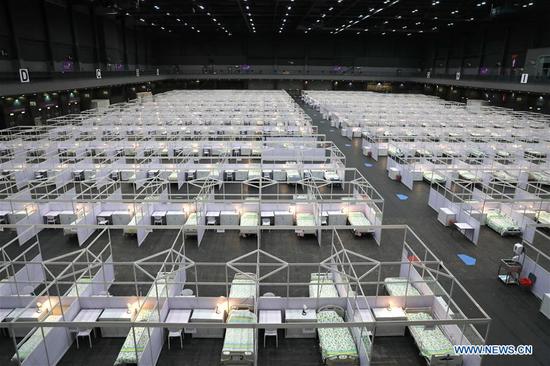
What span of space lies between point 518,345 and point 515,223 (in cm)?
863

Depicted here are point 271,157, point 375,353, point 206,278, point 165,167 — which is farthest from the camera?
point 271,157

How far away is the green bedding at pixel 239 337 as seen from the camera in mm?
9422

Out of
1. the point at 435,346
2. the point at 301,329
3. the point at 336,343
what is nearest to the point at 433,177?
the point at 435,346

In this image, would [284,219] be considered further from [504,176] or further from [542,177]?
[542,177]

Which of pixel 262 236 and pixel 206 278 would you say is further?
pixel 262 236

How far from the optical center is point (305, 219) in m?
17.3

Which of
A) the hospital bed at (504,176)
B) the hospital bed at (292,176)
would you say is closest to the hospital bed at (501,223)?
the hospital bed at (504,176)

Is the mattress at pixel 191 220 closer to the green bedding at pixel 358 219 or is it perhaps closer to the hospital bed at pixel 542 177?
the green bedding at pixel 358 219

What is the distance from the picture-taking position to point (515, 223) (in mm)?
17297

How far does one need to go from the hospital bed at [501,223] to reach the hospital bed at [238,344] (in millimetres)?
13364

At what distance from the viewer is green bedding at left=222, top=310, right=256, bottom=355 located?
371 inches

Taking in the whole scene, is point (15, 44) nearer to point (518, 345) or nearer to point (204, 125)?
point (204, 125)

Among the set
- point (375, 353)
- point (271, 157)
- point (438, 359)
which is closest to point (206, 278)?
point (375, 353)

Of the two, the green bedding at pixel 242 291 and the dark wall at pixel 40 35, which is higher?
the dark wall at pixel 40 35
